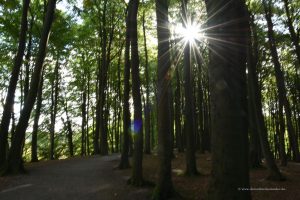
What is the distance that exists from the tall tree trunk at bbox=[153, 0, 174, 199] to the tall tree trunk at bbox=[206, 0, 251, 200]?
482 centimetres

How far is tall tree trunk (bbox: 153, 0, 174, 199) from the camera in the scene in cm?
811

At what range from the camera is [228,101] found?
3309mm

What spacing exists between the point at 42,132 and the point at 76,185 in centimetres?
2753

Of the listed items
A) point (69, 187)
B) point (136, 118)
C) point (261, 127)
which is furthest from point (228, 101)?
point (261, 127)

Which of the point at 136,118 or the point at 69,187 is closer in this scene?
the point at 69,187

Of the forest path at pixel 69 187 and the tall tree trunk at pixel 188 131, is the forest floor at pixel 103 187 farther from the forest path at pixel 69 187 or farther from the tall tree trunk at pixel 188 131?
the tall tree trunk at pixel 188 131

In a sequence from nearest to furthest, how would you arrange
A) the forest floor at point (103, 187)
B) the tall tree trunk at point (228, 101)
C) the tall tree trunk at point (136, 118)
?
the tall tree trunk at point (228, 101), the forest floor at point (103, 187), the tall tree trunk at point (136, 118)

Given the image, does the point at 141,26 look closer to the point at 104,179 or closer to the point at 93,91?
the point at 93,91

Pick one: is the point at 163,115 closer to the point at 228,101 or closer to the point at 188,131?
the point at 188,131

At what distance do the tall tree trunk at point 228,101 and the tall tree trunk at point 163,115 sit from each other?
4820 millimetres

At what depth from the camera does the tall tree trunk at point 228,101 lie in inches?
126

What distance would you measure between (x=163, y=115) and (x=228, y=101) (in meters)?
5.16

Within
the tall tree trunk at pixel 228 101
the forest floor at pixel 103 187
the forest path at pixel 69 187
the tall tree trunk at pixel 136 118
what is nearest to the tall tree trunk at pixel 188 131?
the forest floor at pixel 103 187

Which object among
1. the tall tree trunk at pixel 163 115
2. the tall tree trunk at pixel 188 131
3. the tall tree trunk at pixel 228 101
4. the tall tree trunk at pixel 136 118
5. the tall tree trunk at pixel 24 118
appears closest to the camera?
the tall tree trunk at pixel 228 101
